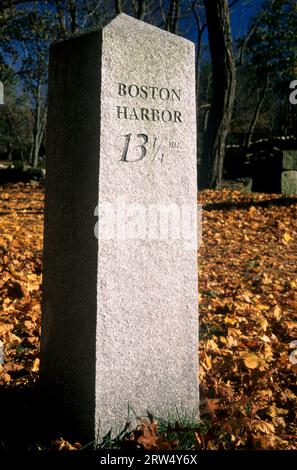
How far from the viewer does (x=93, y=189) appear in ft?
8.56

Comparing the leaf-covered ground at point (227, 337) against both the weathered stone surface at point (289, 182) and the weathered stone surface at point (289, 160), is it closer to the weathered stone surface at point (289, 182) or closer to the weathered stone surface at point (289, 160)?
the weathered stone surface at point (289, 182)

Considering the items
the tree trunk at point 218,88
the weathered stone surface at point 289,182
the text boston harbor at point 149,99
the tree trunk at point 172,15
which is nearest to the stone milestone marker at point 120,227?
the text boston harbor at point 149,99

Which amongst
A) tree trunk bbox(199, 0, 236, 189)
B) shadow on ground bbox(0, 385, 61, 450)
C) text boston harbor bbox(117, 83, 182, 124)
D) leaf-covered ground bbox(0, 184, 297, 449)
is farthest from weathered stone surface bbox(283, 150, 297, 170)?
shadow on ground bbox(0, 385, 61, 450)

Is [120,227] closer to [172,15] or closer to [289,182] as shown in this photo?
[289,182]

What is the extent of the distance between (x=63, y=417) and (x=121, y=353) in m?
0.59

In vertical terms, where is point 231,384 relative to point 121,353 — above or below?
below

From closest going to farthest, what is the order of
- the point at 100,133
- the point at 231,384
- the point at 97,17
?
the point at 100,133 < the point at 231,384 < the point at 97,17

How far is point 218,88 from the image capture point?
1174 cm

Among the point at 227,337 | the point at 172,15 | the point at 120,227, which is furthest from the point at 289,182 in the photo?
the point at 172,15

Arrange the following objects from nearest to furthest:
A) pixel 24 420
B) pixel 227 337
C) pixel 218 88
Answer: pixel 24 420
pixel 227 337
pixel 218 88

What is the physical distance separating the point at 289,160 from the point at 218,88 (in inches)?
98.9

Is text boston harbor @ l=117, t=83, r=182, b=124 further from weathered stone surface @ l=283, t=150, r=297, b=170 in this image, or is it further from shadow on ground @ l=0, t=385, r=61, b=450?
weathered stone surface @ l=283, t=150, r=297, b=170
